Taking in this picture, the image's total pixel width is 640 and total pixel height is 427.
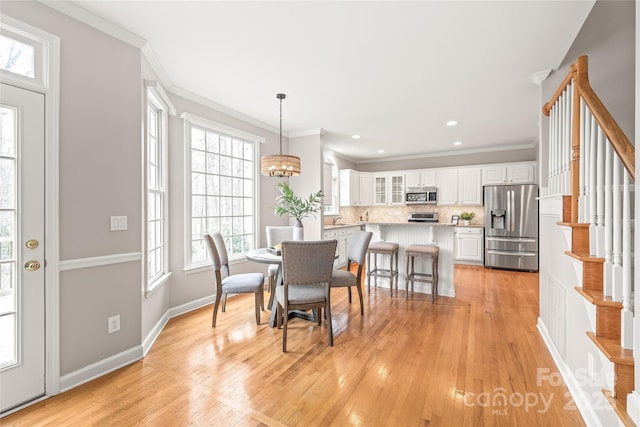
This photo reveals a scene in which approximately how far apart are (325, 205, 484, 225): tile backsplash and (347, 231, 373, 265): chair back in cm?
310

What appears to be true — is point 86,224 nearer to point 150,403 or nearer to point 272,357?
point 150,403

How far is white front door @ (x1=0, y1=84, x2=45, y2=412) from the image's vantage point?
1771 millimetres

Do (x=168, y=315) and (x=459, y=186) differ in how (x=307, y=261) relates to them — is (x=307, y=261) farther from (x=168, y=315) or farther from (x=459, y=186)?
(x=459, y=186)

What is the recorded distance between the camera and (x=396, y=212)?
7.76 m

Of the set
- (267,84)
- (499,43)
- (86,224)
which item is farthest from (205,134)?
(499,43)

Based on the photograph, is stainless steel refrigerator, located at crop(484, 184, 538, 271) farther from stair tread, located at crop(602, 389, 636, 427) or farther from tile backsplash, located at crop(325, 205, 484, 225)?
stair tread, located at crop(602, 389, 636, 427)

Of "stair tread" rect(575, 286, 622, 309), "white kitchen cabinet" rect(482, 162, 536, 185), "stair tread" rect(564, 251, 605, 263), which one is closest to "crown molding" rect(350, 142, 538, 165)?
"white kitchen cabinet" rect(482, 162, 536, 185)

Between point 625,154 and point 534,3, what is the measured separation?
1296mm

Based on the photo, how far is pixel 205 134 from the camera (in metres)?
3.87

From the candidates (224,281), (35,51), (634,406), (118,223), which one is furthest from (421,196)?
(35,51)

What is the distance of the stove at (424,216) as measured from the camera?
23.0ft

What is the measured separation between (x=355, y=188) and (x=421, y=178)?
63.9 inches

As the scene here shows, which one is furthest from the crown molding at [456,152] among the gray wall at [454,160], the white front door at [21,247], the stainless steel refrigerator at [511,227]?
the white front door at [21,247]

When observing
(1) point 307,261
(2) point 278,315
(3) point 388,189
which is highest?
(3) point 388,189
